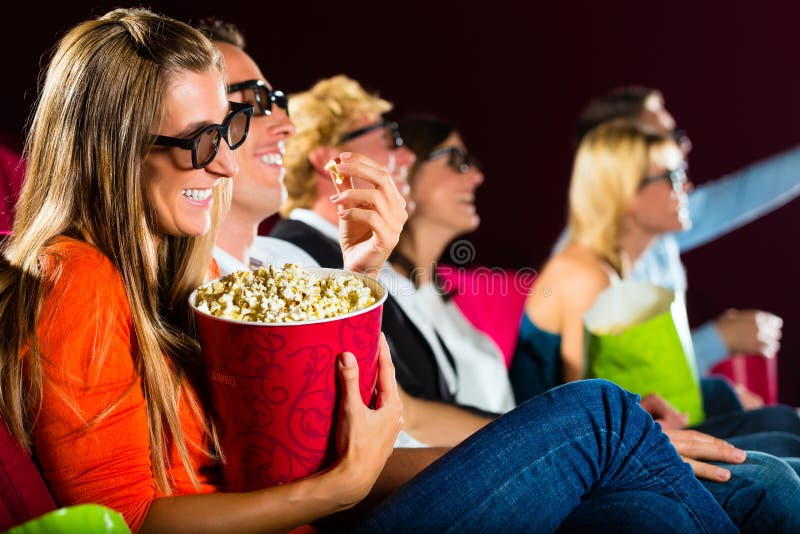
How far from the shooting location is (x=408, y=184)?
2.28 metres

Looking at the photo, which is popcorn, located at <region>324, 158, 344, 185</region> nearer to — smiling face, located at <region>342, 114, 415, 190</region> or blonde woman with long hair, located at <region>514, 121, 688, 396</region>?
smiling face, located at <region>342, 114, 415, 190</region>

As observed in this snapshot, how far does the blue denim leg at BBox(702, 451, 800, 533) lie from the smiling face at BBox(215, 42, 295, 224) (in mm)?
878

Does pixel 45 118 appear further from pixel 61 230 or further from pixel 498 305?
pixel 498 305

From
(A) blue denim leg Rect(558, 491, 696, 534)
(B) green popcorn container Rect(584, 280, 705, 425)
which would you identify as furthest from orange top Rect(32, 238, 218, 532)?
(B) green popcorn container Rect(584, 280, 705, 425)

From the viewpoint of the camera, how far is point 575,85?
3354mm

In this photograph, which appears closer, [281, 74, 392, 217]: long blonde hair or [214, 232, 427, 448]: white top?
[214, 232, 427, 448]: white top

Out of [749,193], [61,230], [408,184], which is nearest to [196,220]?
[61,230]

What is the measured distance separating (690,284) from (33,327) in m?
3.17

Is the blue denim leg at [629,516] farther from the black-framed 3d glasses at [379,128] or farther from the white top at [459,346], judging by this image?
the black-framed 3d glasses at [379,128]

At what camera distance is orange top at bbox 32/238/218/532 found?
942 mm

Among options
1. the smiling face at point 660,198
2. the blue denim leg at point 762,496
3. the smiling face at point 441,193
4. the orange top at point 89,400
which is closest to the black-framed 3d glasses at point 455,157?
the smiling face at point 441,193

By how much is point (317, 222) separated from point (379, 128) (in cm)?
35

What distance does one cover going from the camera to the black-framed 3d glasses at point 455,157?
234cm

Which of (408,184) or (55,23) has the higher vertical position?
(55,23)
